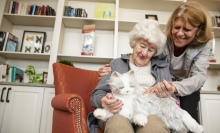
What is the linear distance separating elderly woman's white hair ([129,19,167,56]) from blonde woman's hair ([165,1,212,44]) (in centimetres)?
18

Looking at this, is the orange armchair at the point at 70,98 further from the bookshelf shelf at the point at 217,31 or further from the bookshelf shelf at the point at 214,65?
the bookshelf shelf at the point at 217,31

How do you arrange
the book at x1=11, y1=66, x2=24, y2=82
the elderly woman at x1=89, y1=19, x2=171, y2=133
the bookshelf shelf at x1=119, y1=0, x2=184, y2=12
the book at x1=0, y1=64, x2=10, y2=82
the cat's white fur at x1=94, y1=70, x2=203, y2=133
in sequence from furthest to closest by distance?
the bookshelf shelf at x1=119, y1=0, x2=184, y2=12
the book at x1=11, y1=66, x2=24, y2=82
the book at x1=0, y1=64, x2=10, y2=82
the elderly woman at x1=89, y1=19, x2=171, y2=133
the cat's white fur at x1=94, y1=70, x2=203, y2=133

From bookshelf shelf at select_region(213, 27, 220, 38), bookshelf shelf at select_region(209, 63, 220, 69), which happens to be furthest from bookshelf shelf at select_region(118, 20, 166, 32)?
bookshelf shelf at select_region(209, 63, 220, 69)

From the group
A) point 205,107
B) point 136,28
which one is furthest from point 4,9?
point 205,107

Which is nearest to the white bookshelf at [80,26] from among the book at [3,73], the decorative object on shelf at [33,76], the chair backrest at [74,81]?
the decorative object on shelf at [33,76]

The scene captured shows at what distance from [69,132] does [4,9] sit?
2.01 metres

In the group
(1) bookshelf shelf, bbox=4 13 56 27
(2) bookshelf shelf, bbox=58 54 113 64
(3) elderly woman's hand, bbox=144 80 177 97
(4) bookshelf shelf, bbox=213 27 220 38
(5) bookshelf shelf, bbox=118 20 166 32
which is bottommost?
(3) elderly woman's hand, bbox=144 80 177 97

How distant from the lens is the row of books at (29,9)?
225cm

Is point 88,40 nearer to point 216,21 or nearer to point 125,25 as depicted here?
point 125,25

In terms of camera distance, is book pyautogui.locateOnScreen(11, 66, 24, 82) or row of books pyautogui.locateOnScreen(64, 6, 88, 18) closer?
book pyautogui.locateOnScreen(11, 66, 24, 82)

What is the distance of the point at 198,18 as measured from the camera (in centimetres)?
111

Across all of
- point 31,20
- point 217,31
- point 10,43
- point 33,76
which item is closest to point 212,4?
point 217,31

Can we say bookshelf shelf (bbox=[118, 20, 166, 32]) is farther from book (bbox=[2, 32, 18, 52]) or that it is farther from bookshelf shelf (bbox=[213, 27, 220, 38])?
book (bbox=[2, 32, 18, 52])

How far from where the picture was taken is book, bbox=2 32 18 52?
7.01 feet
